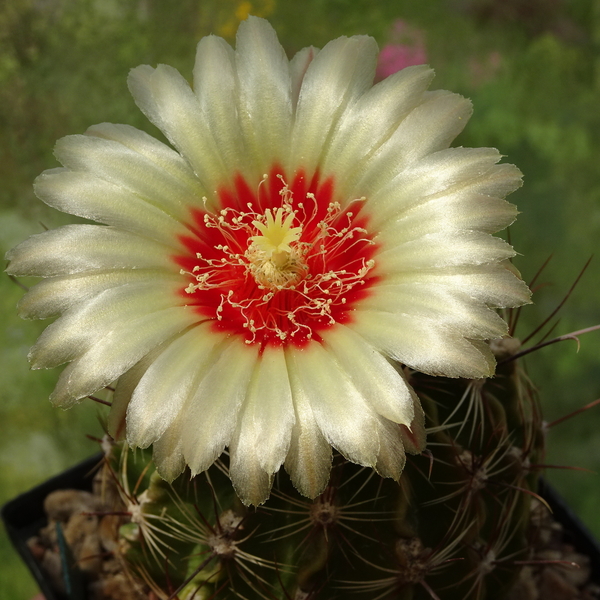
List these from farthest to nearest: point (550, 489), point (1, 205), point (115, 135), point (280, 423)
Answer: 1. point (1, 205)
2. point (550, 489)
3. point (115, 135)
4. point (280, 423)

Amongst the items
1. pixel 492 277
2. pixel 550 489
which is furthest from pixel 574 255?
pixel 492 277

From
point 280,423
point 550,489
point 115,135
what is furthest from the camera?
point 550,489

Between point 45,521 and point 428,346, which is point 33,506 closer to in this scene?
point 45,521

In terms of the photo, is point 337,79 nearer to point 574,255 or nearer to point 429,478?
point 429,478

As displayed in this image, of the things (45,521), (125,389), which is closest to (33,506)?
(45,521)

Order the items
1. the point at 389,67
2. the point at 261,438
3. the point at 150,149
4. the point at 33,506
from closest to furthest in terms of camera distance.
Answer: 1. the point at 261,438
2. the point at 150,149
3. the point at 33,506
4. the point at 389,67

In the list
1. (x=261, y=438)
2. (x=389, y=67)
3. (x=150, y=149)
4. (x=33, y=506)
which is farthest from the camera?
(x=389, y=67)

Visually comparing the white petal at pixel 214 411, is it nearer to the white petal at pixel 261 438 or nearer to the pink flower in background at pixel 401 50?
the white petal at pixel 261 438
